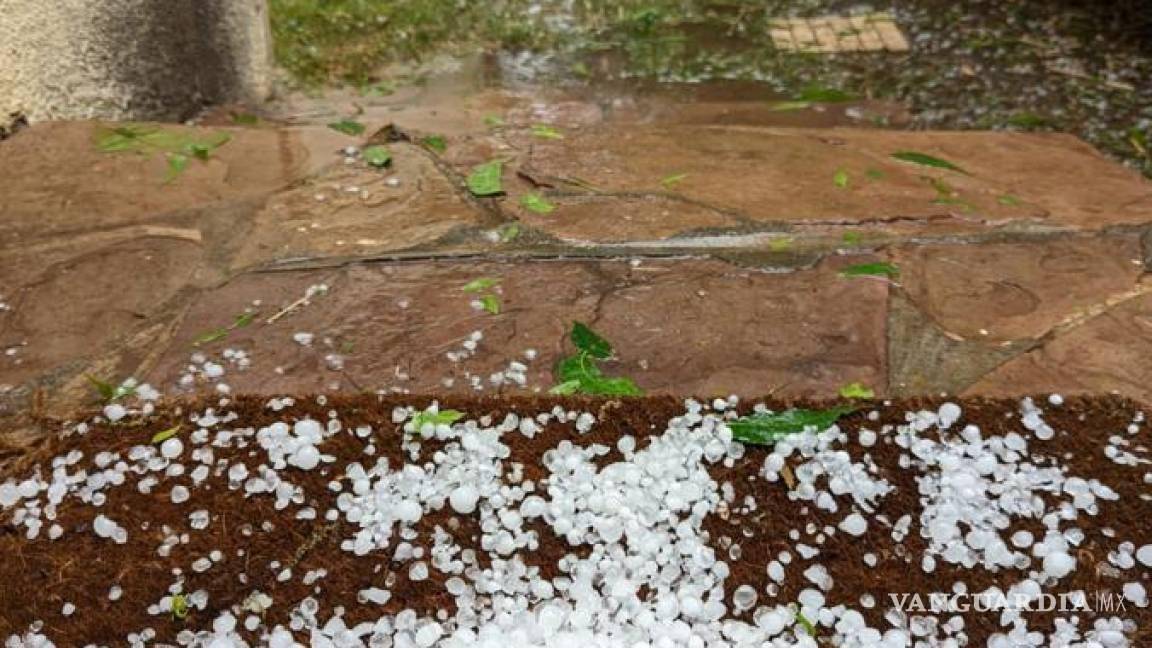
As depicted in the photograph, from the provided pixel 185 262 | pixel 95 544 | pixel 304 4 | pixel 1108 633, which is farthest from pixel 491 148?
pixel 304 4

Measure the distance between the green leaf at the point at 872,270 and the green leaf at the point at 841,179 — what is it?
0.41 metres

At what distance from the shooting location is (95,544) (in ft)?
4.20

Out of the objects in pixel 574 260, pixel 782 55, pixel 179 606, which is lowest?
pixel 782 55

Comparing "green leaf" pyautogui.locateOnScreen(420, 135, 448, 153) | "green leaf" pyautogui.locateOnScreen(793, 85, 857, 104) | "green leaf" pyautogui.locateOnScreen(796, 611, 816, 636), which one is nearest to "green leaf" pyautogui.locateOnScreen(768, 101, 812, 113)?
"green leaf" pyautogui.locateOnScreen(793, 85, 857, 104)

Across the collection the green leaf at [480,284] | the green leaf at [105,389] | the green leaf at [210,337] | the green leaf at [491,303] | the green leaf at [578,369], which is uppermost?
the green leaf at [491,303]

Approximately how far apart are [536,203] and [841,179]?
71cm

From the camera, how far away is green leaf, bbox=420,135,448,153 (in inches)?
95.2

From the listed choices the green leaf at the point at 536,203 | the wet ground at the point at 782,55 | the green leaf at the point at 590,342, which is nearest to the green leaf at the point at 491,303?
the green leaf at the point at 590,342

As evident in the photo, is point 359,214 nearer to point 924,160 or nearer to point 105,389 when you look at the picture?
point 105,389

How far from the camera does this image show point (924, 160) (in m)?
2.32

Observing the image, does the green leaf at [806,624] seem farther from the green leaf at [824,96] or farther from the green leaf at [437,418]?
the green leaf at [824,96]

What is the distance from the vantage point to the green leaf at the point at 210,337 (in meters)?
1.63

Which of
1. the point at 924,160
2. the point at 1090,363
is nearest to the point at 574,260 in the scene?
the point at 1090,363

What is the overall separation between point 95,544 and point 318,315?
0.54 meters
